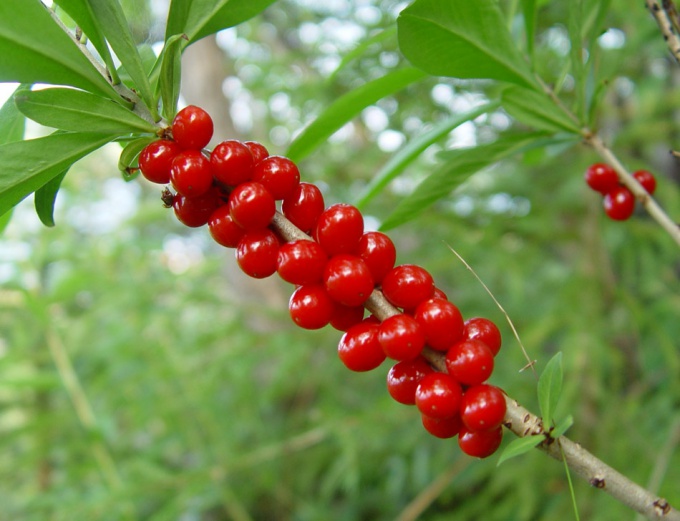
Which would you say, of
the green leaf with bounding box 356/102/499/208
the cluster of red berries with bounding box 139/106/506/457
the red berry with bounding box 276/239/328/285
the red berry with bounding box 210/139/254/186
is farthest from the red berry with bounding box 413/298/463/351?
the green leaf with bounding box 356/102/499/208

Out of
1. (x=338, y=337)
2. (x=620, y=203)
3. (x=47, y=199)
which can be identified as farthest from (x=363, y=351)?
(x=338, y=337)

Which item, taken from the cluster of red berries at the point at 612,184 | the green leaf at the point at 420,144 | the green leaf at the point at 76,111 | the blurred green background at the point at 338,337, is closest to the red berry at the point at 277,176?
the green leaf at the point at 76,111

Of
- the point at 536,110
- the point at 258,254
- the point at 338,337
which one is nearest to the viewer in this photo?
the point at 258,254

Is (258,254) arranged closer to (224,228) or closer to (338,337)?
(224,228)

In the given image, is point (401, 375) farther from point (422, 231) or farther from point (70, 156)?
point (422, 231)

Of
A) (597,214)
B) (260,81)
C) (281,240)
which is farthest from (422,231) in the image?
(281,240)

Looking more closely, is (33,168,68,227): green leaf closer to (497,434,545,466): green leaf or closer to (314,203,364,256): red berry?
(314,203,364,256): red berry

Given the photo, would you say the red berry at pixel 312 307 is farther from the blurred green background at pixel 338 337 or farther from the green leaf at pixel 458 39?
the blurred green background at pixel 338 337
